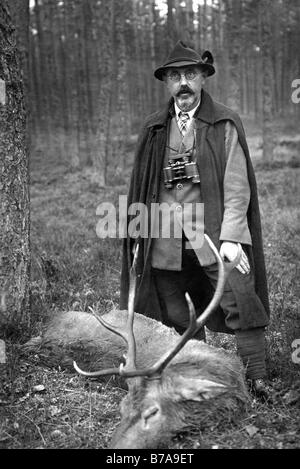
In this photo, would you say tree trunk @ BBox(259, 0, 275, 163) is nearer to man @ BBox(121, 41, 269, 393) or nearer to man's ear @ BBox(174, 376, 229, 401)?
man @ BBox(121, 41, 269, 393)

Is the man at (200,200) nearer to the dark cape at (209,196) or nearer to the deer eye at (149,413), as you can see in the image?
the dark cape at (209,196)

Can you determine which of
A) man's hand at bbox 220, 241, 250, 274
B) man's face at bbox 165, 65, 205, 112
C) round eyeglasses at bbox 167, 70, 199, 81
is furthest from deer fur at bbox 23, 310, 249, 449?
round eyeglasses at bbox 167, 70, 199, 81

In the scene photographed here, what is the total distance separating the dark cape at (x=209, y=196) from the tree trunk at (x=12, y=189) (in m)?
0.97

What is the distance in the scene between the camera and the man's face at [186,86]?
12.4 ft

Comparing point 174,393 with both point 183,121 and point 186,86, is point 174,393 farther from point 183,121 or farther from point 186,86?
point 186,86

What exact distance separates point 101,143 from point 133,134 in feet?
69.2

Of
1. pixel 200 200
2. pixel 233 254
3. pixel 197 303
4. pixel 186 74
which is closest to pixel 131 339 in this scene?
pixel 233 254

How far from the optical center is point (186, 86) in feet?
12.4

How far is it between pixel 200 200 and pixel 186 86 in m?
0.89

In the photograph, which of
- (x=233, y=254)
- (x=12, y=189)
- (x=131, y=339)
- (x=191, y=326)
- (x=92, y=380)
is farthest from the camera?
(x=12, y=189)

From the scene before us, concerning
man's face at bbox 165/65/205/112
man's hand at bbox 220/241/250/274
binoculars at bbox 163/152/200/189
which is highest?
man's face at bbox 165/65/205/112

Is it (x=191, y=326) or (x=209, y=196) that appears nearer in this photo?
(x=191, y=326)

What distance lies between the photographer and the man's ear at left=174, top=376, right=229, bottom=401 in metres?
3.06

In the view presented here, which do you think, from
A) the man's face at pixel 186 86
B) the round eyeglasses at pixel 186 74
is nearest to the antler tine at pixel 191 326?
the man's face at pixel 186 86
